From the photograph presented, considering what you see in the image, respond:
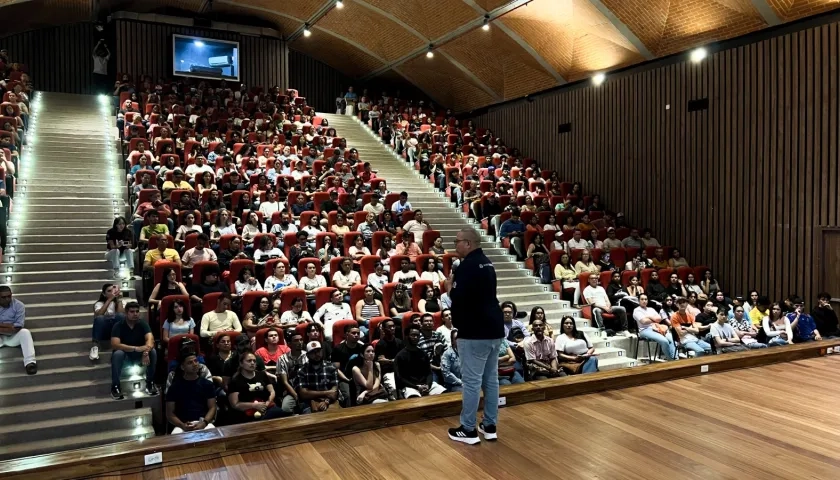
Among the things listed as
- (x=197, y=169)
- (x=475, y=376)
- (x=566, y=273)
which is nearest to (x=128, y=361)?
(x=475, y=376)

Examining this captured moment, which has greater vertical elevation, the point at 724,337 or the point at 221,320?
the point at 221,320

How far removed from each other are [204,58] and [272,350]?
8.03 m

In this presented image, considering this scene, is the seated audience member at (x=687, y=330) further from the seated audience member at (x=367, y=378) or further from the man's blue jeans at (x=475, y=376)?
the man's blue jeans at (x=475, y=376)

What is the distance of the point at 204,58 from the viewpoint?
34.3ft

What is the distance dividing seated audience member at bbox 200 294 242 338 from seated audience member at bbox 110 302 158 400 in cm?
38

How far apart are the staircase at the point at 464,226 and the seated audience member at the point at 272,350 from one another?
257 cm

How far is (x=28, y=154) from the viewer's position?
21.7 ft

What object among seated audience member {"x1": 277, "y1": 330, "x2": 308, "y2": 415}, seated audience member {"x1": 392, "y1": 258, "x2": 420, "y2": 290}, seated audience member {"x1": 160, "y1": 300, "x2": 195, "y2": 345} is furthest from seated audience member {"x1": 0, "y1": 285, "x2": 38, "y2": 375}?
seated audience member {"x1": 392, "y1": 258, "x2": 420, "y2": 290}

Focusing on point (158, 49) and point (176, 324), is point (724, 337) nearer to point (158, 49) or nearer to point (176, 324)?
point (176, 324)

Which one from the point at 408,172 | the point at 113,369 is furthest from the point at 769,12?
the point at 113,369

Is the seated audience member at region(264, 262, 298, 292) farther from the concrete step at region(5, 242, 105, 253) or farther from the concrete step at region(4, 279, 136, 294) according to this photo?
the concrete step at region(5, 242, 105, 253)

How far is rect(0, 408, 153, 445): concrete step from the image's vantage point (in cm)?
328

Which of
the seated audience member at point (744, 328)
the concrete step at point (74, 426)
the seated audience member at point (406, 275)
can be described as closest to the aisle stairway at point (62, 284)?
the concrete step at point (74, 426)

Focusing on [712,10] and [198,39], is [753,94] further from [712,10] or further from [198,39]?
[198,39]
